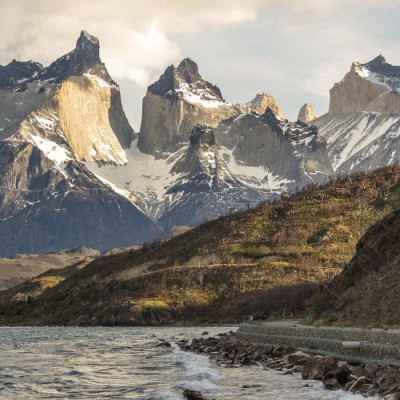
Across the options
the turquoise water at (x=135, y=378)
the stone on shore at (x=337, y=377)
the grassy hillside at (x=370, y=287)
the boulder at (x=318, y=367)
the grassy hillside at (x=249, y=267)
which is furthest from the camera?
the grassy hillside at (x=249, y=267)

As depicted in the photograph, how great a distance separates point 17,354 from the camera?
77.8m

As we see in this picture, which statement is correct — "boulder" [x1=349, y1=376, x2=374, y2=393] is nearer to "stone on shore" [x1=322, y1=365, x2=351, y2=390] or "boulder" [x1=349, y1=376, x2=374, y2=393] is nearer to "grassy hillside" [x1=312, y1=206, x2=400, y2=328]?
"stone on shore" [x1=322, y1=365, x2=351, y2=390]

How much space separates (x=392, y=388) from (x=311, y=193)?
157 m

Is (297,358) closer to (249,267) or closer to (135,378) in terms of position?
(135,378)

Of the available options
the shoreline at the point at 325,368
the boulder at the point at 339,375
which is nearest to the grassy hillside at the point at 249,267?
the shoreline at the point at 325,368

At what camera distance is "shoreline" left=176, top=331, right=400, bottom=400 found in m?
36.3

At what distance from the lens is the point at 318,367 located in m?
43.5

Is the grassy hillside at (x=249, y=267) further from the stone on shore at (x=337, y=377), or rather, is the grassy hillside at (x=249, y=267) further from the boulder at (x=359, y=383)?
the boulder at (x=359, y=383)

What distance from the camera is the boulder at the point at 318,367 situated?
4269 cm

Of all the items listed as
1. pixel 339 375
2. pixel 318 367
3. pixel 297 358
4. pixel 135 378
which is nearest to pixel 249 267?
pixel 297 358

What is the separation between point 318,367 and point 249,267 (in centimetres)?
11607

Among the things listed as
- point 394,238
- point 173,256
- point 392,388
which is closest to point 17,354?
point 394,238

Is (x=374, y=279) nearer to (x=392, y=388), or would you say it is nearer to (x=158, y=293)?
(x=392, y=388)

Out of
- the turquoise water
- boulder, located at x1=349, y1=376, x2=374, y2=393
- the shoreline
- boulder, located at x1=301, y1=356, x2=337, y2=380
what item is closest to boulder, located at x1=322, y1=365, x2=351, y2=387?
the shoreline
